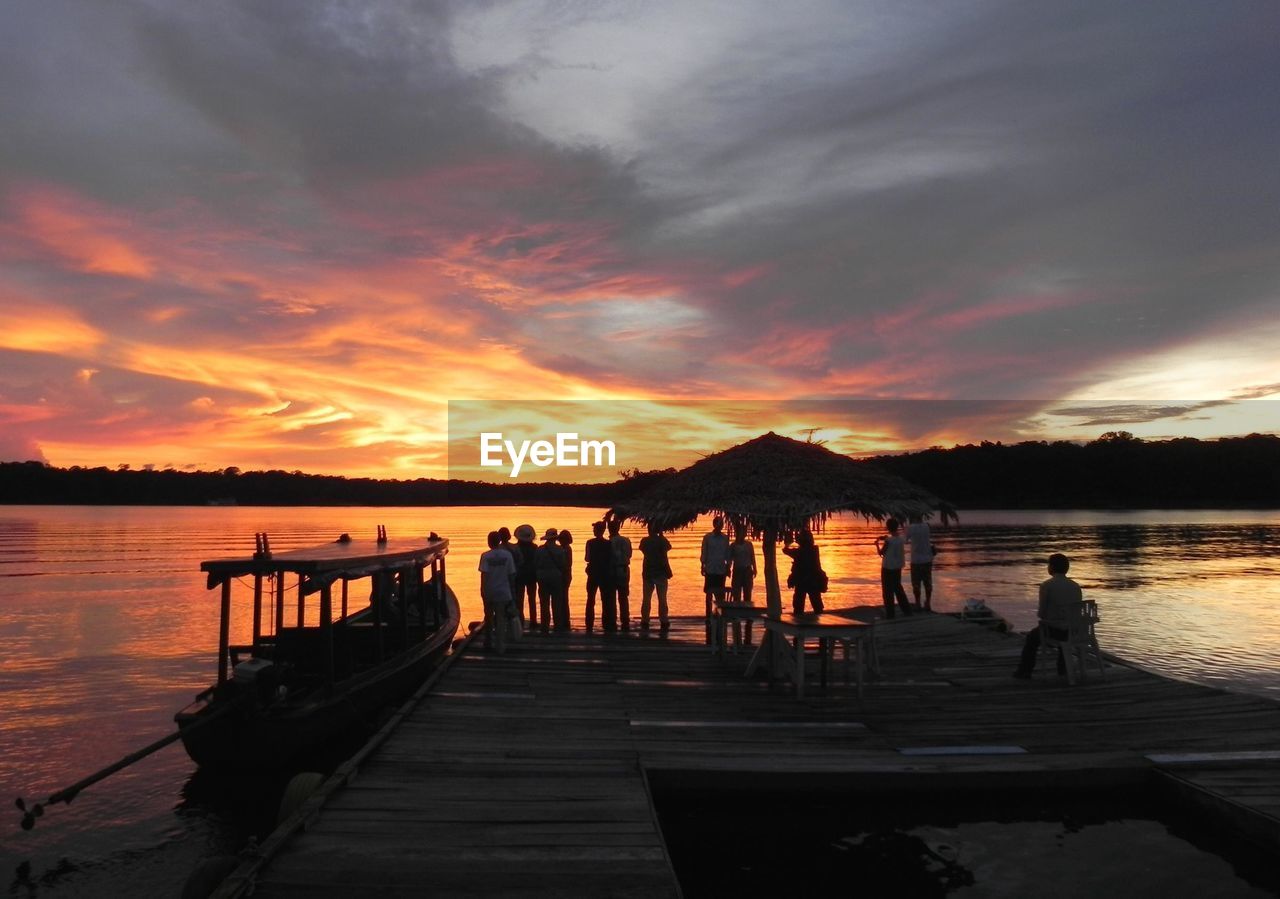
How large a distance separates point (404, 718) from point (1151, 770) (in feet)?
26.1

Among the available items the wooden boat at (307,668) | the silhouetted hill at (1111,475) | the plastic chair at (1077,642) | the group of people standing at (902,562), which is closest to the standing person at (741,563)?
the group of people standing at (902,562)

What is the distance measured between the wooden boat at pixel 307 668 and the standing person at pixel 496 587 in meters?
1.70

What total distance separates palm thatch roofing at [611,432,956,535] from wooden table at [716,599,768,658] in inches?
69.0

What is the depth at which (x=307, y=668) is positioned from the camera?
14578 millimetres

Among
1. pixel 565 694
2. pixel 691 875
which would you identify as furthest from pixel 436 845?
pixel 565 694

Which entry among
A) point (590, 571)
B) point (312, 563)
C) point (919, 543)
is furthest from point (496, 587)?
point (919, 543)

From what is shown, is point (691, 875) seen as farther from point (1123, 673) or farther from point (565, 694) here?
point (1123, 673)

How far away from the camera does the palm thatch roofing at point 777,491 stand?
1470cm

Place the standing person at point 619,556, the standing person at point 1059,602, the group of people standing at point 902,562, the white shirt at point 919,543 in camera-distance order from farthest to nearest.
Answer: the group of people standing at point 902,562, the white shirt at point 919,543, the standing person at point 619,556, the standing person at point 1059,602

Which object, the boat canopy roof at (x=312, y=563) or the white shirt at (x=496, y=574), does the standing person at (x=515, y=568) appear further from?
the boat canopy roof at (x=312, y=563)

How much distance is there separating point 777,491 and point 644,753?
6.75 metres

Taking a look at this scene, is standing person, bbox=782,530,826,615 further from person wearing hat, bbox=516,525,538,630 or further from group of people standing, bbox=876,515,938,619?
person wearing hat, bbox=516,525,538,630

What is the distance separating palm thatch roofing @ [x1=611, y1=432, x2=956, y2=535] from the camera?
14.7 m

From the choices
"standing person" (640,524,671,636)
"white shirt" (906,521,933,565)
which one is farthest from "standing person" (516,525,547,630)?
"white shirt" (906,521,933,565)
